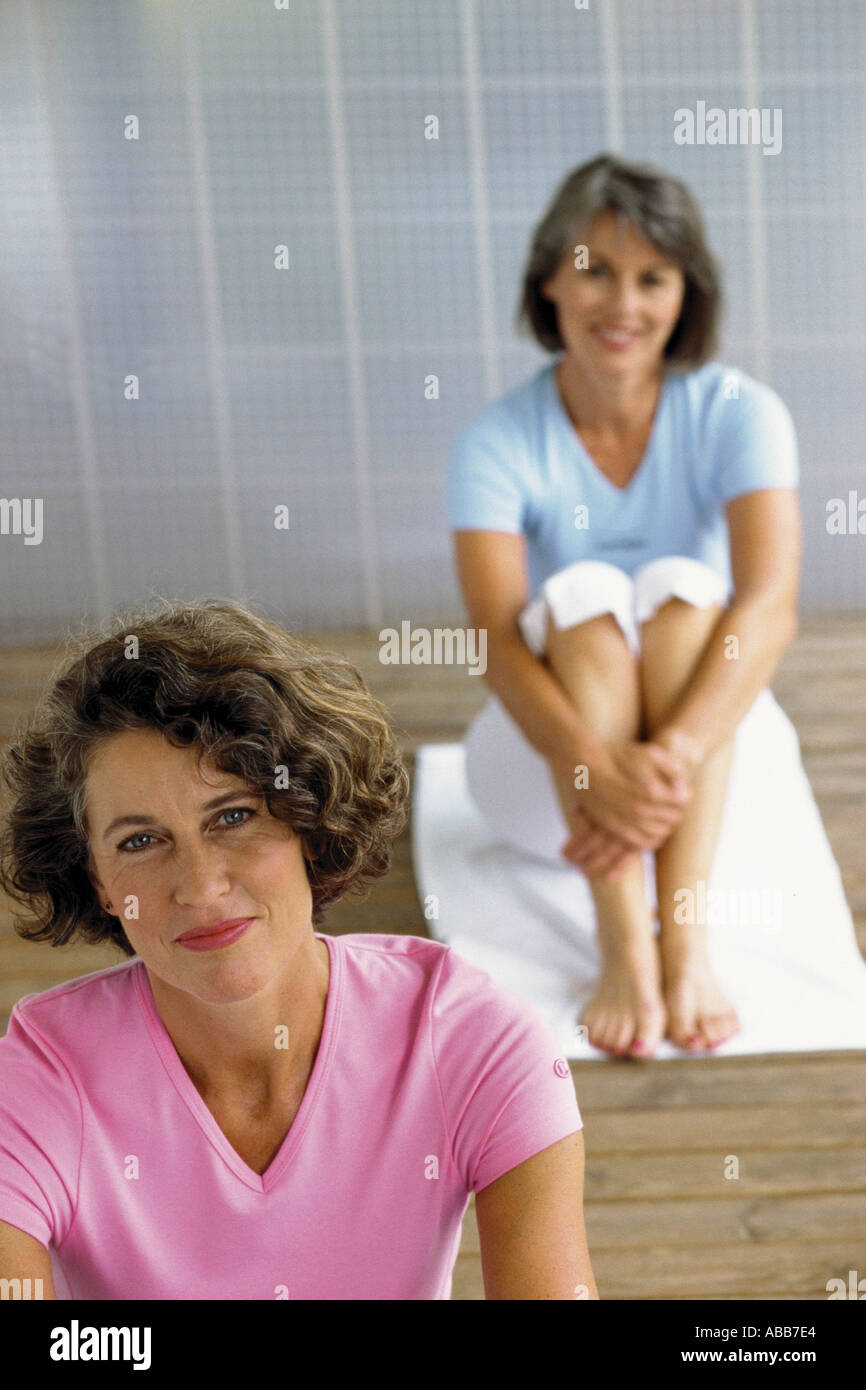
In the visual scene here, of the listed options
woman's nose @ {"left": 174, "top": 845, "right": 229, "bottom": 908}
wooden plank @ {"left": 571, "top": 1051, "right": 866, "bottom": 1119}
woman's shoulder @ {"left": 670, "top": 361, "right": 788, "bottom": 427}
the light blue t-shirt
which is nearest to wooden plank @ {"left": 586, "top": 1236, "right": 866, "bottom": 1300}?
wooden plank @ {"left": 571, "top": 1051, "right": 866, "bottom": 1119}

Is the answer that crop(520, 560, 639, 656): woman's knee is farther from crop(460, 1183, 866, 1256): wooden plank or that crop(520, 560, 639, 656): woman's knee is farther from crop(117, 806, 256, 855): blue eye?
crop(117, 806, 256, 855): blue eye

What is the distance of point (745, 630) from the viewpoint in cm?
137

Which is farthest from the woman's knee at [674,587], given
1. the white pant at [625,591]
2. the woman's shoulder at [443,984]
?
the woman's shoulder at [443,984]

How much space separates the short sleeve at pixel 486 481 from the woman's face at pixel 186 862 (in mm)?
829

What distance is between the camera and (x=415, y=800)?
1.71 metres

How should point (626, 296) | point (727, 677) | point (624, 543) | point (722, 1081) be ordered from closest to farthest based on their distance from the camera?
point (722, 1081) → point (727, 677) → point (626, 296) → point (624, 543)

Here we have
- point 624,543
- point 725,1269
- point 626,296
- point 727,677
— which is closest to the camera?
point 725,1269

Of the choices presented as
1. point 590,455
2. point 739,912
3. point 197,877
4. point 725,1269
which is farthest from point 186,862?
point 590,455

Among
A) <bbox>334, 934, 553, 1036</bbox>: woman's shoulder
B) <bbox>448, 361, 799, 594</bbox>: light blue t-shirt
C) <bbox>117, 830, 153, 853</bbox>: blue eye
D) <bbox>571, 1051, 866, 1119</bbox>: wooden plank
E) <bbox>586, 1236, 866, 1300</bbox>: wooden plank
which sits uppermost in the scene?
<bbox>448, 361, 799, 594</bbox>: light blue t-shirt

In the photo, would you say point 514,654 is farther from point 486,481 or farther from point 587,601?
point 486,481

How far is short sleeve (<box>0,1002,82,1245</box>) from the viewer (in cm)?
70

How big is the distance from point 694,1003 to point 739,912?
0.17m
